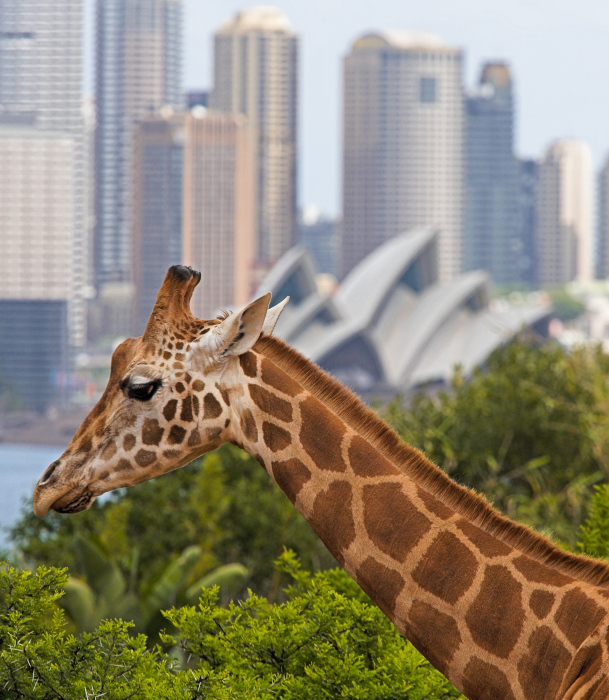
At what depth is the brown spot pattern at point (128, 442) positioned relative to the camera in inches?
115

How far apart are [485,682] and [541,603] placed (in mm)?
252

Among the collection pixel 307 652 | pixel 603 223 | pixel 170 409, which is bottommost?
pixel 307 652

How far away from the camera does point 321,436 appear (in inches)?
112

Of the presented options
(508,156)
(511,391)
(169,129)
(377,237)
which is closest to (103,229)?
(169,129)

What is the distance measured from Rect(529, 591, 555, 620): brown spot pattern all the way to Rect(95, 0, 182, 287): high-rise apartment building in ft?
579

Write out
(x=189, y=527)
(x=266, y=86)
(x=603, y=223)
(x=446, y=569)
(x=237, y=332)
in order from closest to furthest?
(x=446, y=569), (x=237, y=332), (x=189, y=527), (x=603, y=223), (x=266, y=86)

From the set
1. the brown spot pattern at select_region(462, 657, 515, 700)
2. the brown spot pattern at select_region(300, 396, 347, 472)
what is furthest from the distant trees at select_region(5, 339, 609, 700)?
the brown spot pattern at select_region(462, 657, 515, 700)

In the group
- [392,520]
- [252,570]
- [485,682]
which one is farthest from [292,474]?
[252,570]

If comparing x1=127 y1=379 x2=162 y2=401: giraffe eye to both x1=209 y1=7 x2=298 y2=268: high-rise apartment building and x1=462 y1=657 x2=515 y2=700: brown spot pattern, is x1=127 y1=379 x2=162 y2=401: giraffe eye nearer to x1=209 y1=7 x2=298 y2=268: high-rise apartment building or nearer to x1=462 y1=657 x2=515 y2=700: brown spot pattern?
x1=462 y1=657 x2=515 y2=700: brown spot pattern

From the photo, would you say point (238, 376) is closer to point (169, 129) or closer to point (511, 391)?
point (511, 391)

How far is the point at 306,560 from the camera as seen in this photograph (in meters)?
10.6

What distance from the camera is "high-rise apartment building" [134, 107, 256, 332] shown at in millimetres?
129875

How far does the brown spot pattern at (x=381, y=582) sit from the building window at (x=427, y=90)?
178051 millimetres

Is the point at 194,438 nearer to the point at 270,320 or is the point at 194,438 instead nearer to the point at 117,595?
the point at 270,320
